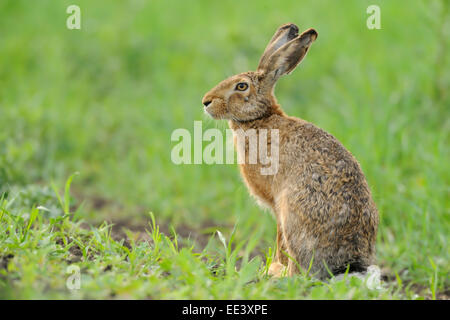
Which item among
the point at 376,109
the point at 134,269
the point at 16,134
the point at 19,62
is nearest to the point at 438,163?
the point at 376,109

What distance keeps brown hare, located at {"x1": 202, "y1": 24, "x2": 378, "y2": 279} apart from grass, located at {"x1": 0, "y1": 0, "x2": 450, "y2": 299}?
0.32m

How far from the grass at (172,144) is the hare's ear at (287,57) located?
45.1 inches

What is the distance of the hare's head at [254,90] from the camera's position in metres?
4.71

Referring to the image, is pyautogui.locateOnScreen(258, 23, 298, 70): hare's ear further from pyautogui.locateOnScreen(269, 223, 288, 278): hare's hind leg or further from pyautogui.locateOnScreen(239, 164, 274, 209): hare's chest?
pyautogui.locateOnScreen(269, 223, 288, 278): hare's hind leg

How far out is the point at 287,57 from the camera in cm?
473

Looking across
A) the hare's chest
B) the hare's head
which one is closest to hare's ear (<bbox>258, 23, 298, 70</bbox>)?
the hare's head

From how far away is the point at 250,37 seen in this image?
9203 millimetres

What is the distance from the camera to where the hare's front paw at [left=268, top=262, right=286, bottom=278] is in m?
4.20

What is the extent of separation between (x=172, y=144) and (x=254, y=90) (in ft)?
9.95

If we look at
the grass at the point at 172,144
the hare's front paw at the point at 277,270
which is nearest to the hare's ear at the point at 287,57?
the grass at the point at 172,144

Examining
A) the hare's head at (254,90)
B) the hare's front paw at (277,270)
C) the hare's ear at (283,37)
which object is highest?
the hare's ear at (283,37)

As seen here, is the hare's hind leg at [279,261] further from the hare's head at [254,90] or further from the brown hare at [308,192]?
the hare's head at [254,90]

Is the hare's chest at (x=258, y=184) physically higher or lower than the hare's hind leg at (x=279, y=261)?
higher

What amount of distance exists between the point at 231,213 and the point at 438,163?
2.25 meters
